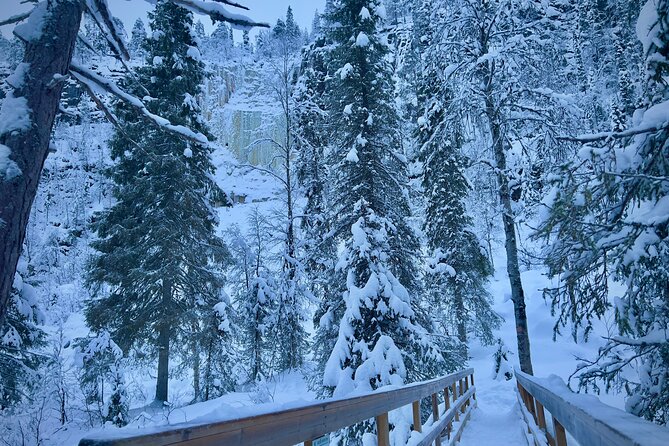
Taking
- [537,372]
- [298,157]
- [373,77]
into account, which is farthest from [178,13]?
[537,372]

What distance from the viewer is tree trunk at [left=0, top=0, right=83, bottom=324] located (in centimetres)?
305

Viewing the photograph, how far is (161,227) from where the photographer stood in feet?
50.4

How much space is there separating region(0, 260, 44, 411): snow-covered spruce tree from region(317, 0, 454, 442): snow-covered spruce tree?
8276 mm

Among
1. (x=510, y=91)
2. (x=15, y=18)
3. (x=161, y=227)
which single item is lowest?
(x=161, y=227)

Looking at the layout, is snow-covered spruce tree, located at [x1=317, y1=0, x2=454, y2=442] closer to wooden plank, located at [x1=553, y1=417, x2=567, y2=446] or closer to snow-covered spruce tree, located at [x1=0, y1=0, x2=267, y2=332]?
wooden plank, located at [x1=553, y1=417, x2=567, y2=446]

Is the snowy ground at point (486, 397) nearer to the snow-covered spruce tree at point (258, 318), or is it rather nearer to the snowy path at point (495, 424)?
the snowy path at point (495, 424)

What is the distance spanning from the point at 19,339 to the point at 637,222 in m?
14.1

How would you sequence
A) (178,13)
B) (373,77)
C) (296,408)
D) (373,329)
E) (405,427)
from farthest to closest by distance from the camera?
(178,13)
(373,77)
(373,329)
(405,427)
(296,408)

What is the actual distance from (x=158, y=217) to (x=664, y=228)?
635 inches

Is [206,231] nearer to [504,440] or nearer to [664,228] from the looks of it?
[504,440]

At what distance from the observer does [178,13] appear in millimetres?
17141

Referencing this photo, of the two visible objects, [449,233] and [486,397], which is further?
[449,233]

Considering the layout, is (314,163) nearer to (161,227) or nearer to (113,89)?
(161,227)

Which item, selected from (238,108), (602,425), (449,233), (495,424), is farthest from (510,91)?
(238,108)
